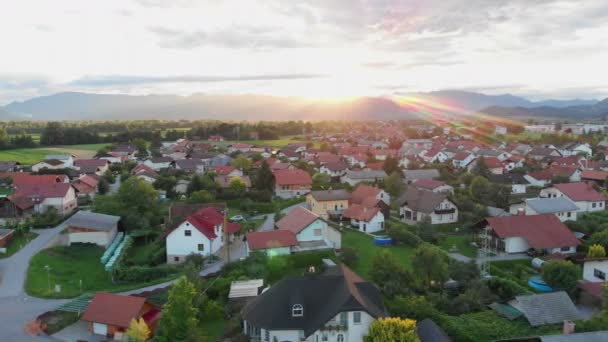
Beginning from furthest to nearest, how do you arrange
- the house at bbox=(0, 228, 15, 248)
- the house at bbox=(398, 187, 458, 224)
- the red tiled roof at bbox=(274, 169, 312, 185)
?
the red tiled roof at bbox=(274, 169, 312, 185)
the house at bbox=(398, 187, 458, 224)
the house at bbox=(0, 228, 15, 248)

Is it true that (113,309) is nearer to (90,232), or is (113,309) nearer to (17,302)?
(17,302)

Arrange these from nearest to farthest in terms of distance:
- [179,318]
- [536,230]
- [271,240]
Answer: [179,318], [271,240], [536,230]

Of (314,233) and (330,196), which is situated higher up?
(330,196)

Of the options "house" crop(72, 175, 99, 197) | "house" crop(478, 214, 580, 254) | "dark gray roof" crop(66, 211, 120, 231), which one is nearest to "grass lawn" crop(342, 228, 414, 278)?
"house" crop(478, 214, 580, 254)

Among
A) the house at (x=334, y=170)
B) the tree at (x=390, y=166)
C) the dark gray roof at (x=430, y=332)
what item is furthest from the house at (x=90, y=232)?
the tree at (x=390, y=166)

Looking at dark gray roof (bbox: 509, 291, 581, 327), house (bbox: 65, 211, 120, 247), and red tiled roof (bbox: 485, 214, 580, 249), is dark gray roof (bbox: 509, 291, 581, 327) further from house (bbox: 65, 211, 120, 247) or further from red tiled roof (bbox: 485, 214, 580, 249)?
house (bbox: 65, 211, 120, 247)

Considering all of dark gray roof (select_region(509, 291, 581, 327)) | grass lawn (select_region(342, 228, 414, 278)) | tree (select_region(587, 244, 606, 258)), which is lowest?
grass lawn (select_region(342, 228, 414, 278))

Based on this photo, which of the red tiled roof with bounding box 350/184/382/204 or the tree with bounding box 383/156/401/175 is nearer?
the red tiled roof with bounding box 350/184/382/204

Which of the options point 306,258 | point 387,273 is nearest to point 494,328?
point 387,273
